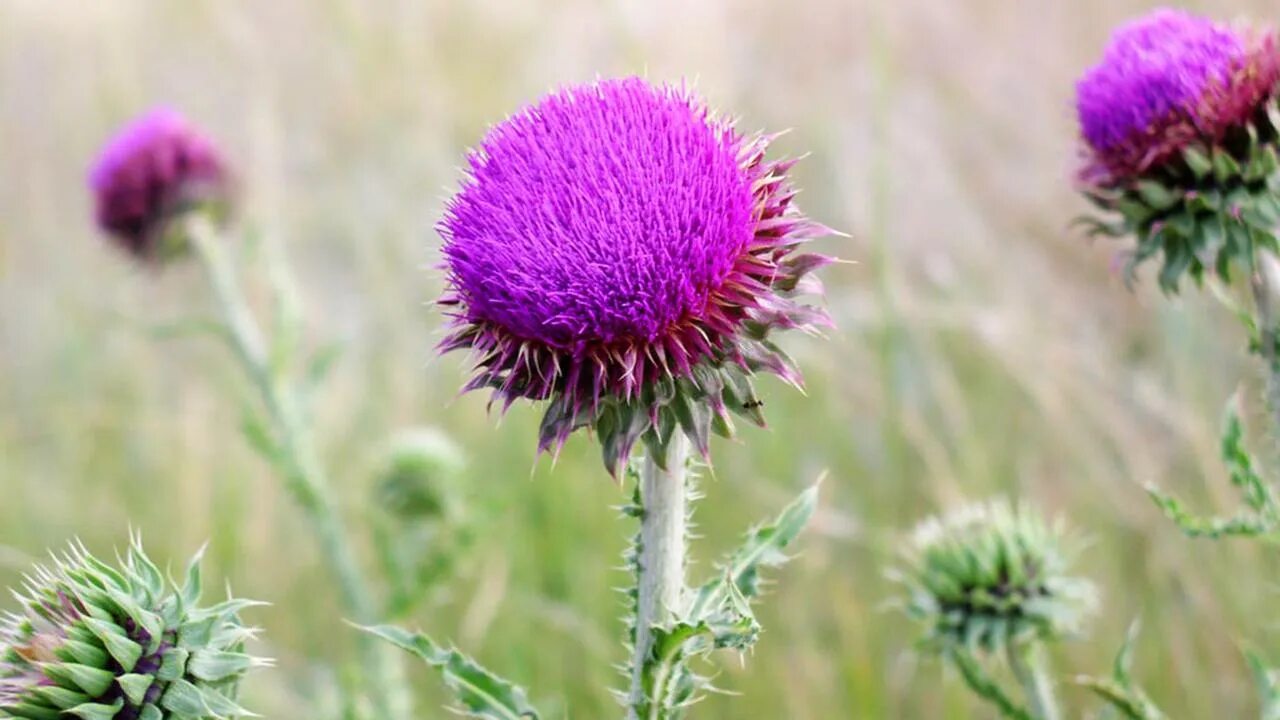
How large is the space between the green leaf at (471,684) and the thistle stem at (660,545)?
13.2 inches

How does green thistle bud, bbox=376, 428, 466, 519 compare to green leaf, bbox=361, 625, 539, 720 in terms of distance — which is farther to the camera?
green thistle bud, bbox=376, 428, 466, 519

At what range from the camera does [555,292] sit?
7.52 ft

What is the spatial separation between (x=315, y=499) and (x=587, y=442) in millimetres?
1601

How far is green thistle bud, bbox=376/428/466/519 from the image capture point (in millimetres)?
5754

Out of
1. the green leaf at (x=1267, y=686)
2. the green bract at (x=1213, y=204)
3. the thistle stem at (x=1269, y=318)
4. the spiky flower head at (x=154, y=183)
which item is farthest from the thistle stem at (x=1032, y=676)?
the spiky flower head at (x=154, y=183)

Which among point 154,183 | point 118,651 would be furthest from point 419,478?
point 118,651

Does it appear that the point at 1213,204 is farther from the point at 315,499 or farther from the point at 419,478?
the point at 419,478

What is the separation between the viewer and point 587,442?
6.05 metres

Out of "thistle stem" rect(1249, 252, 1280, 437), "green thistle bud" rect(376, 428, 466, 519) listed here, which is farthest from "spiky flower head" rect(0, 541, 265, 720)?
"green thistle bud" rect(376, 428, 466, 519)

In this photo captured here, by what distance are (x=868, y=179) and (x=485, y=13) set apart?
222 inches

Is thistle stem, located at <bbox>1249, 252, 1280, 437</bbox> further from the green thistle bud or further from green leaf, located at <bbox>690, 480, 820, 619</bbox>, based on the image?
the green thistle bud

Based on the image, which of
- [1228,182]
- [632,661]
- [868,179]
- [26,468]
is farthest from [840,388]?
[26,468]

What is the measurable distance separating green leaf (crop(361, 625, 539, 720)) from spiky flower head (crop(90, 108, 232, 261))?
13.5 feet

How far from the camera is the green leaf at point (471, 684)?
2650 mm
